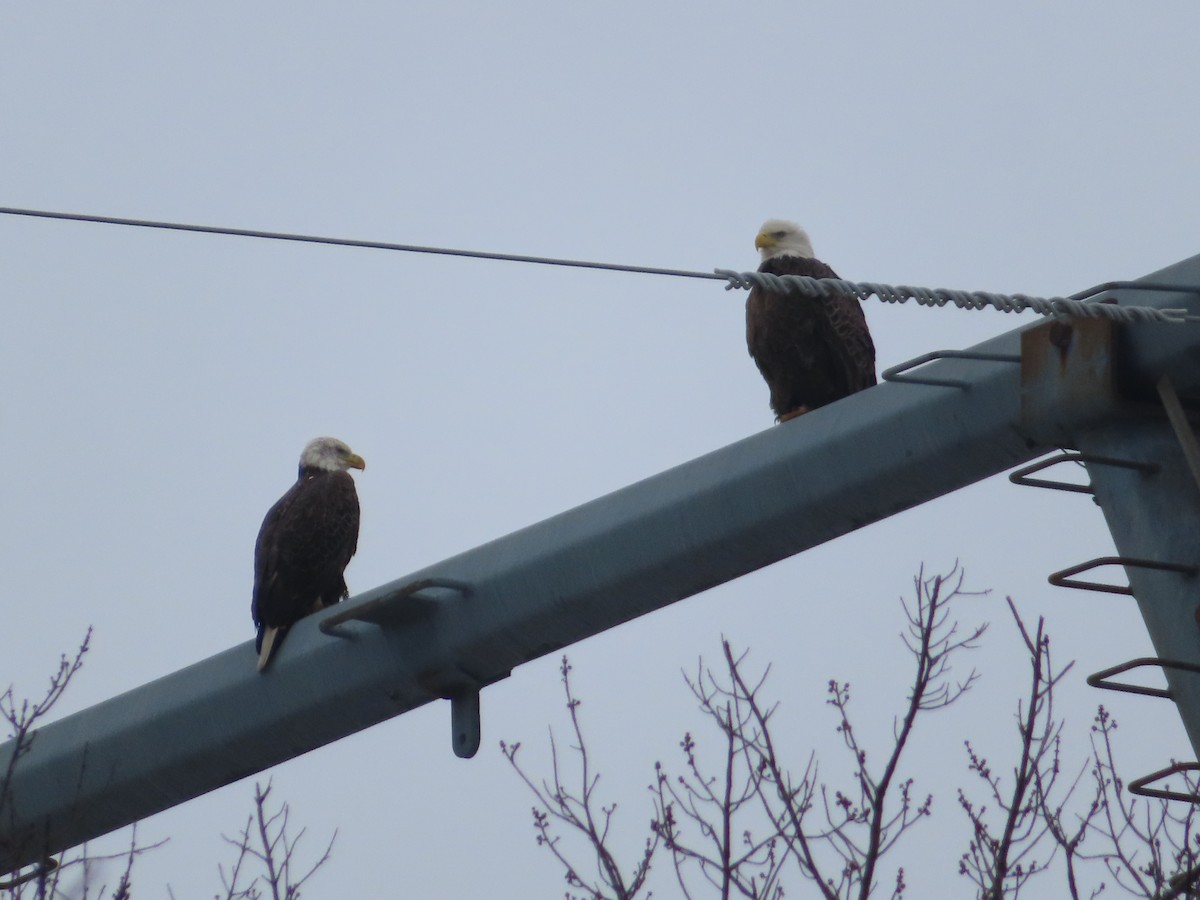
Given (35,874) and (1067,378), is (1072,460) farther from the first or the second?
(35,874)

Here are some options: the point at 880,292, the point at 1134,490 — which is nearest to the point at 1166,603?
the point at 1134,490

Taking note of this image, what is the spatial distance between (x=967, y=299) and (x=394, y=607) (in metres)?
1.53

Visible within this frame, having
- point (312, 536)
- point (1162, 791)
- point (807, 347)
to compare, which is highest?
point (312, 536)

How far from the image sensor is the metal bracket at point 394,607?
362 centimetres

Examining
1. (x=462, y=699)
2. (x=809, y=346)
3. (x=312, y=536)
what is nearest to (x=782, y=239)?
(x=809, y=346)

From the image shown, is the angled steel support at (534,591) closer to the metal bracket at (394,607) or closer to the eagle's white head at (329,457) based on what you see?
the metal bracket at (394,607)

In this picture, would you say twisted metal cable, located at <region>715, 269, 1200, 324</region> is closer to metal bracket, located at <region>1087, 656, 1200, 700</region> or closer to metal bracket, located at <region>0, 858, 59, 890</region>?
metal bracket, located at <region>1087, 656, 1200, 700</region>

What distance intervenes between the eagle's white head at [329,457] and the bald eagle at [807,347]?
271 cm

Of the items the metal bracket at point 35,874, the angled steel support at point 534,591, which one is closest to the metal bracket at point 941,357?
the angled steel support at point 534,591

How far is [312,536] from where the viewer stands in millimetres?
7469

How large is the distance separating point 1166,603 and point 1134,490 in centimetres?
22

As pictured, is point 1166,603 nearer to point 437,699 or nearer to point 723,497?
point 723,497

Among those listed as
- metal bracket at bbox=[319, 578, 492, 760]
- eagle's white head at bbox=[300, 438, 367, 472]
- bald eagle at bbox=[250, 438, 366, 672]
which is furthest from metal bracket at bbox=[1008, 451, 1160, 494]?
eagle's white head at bbox=[300, 438, 367, 472]

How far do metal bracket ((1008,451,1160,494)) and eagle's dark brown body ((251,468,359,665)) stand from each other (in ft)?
13.5
